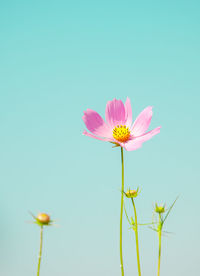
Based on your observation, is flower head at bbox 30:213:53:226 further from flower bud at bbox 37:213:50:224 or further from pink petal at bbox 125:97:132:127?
pink petal at bbox 125:97:132:127

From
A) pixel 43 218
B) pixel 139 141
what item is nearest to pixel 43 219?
pixel 43 218

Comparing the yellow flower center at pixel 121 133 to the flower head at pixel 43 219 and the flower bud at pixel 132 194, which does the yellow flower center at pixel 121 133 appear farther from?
the flower head at pixel 43 219

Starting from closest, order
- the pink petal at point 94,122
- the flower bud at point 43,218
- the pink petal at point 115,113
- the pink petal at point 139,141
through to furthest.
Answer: the flower bud at point 43,218 → the pink petal at point 139,141 → the pink petal at point 94,122 → the pink petal at point 115,113

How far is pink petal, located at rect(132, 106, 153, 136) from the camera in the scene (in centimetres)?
182

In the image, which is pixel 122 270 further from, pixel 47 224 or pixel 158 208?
pixel 158 208

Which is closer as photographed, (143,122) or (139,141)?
(139,141)

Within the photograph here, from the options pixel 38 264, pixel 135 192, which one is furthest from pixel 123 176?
pixel 38 264

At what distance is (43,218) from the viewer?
1337 millimetres

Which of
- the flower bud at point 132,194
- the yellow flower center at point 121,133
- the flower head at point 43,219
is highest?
the yellow flower center at point 121,133

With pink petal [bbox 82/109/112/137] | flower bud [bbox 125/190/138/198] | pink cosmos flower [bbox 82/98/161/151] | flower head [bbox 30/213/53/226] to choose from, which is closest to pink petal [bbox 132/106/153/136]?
pink cosmos flower [bbox 82/98/161/151]

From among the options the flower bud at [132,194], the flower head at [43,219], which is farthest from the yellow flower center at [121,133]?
the flower head at [43,219]

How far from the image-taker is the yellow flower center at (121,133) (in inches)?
70.9

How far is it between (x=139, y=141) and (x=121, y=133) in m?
0.15

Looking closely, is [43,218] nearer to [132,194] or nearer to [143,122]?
[132,194]
